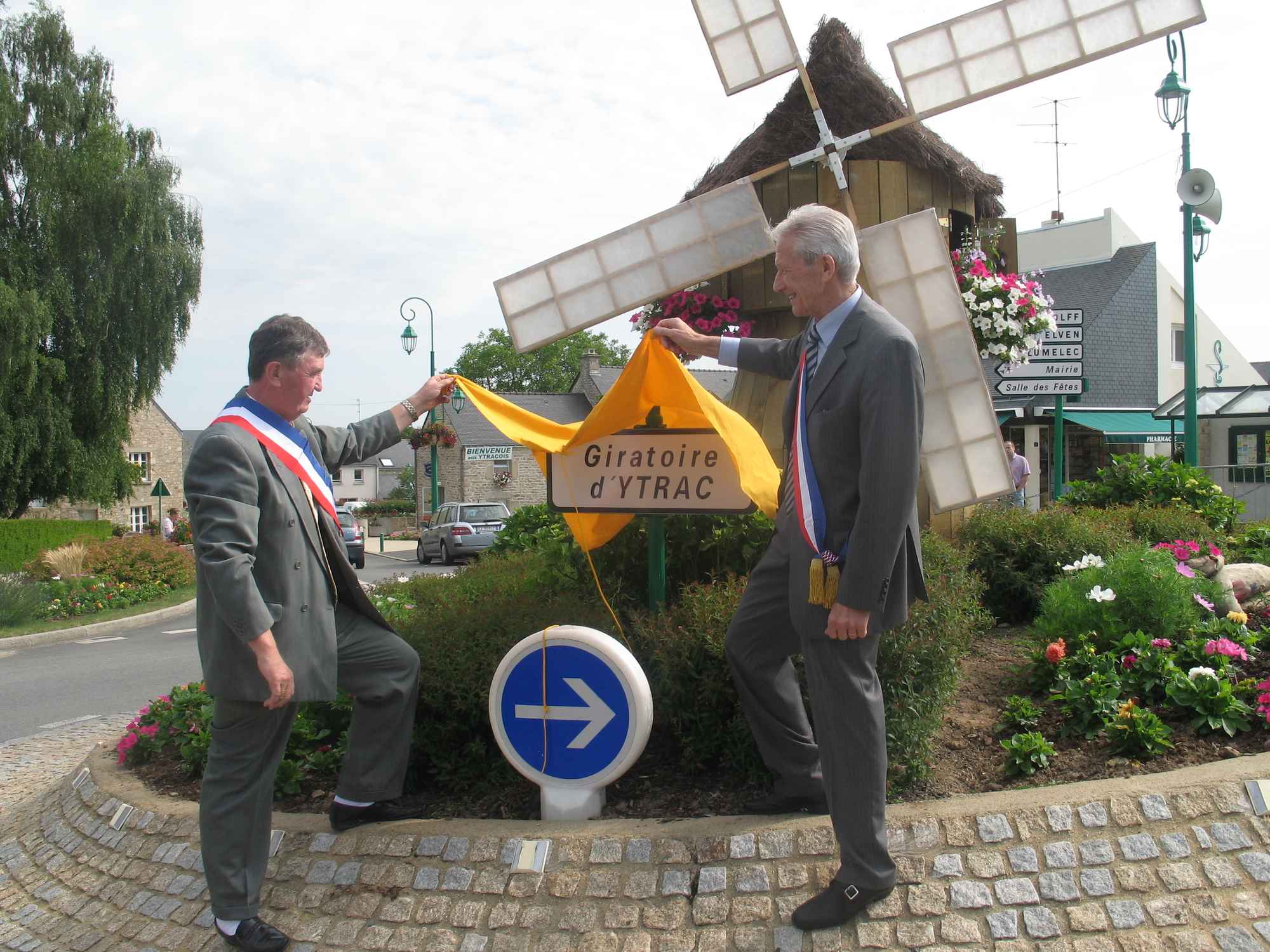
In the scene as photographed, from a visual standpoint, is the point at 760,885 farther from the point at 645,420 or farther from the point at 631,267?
the point at 631,267

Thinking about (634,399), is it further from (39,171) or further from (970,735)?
(39,171)

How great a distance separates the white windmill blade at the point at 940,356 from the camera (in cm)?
561

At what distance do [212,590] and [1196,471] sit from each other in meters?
8.68

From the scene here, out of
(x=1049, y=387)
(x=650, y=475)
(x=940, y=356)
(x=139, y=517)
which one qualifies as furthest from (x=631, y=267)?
(x=139, y=517)

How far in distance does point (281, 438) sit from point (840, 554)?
181 cm

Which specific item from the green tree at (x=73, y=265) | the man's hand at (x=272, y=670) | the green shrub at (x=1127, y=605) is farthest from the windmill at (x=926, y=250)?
the green tree at (x=73, y=265)

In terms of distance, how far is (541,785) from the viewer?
11.6 feet

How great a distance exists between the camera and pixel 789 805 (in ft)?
11.1

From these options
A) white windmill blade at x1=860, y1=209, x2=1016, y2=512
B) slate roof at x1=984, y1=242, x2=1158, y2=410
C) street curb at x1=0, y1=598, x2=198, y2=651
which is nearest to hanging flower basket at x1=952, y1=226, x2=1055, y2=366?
white windmill blade at x1=860, y1=209, x2=1016, y2=512

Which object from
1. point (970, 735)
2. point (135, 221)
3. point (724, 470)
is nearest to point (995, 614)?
point (970, 735)

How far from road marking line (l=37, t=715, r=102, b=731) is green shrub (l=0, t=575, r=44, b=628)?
→ 266 inches

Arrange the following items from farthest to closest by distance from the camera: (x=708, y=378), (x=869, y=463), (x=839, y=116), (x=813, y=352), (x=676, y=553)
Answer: (x=708, y=378)
(x=839, y=116)
(x=676, y=553)
(x=813, y=352)
(x=869, y=463)

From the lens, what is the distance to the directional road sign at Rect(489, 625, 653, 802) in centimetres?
346

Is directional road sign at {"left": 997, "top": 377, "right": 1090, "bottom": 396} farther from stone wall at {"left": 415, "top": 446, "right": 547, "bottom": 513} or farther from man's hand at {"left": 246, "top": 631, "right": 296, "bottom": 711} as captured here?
stone wall at {"left": 415, "top": 446, "right": 547, "bottom": 513}
